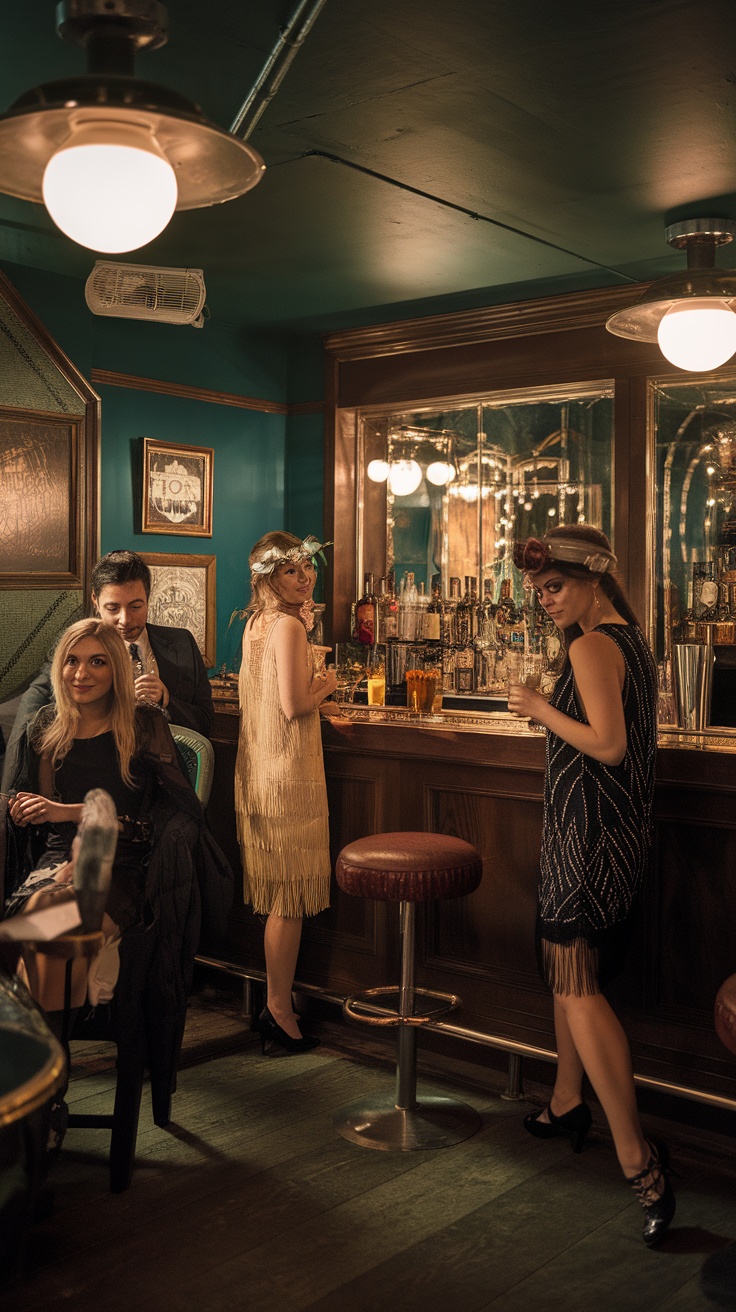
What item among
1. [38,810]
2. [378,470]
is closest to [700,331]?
[38,810]

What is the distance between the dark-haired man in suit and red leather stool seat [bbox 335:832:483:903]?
0.86 m

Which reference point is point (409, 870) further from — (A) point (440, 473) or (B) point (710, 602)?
(A) point (440, 473)

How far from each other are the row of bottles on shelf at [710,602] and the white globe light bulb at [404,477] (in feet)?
5.54

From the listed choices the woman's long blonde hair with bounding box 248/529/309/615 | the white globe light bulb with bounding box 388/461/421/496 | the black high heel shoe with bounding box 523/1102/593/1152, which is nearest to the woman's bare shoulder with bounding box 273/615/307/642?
the woman's long blonde hair with bounding box 248/529/309/615

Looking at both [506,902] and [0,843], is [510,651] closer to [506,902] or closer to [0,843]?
[506,902]

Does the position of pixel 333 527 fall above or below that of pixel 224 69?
below

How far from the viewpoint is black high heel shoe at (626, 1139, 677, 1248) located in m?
2.70

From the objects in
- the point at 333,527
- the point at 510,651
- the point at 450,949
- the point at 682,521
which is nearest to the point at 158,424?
the point at 333,527

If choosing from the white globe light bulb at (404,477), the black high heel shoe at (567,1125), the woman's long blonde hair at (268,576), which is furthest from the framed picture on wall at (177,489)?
the black high heel shoe at (567,1125)

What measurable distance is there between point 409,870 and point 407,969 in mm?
401

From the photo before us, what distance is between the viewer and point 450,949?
3.85 metres

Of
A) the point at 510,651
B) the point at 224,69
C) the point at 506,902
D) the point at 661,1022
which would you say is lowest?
the point at 661,1022

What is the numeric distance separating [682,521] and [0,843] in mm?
3927

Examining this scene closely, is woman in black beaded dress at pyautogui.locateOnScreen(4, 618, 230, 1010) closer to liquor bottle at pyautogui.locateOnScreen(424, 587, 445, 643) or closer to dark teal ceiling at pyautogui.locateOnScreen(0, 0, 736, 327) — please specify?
dark teal ceiling at pyautogui.locateOnScreen(0, 0, 736, 327)
